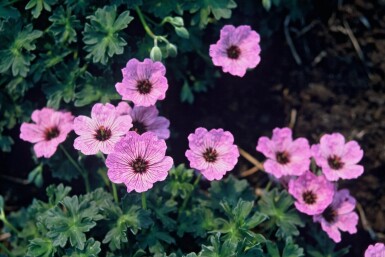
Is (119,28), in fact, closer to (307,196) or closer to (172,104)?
(172,104)

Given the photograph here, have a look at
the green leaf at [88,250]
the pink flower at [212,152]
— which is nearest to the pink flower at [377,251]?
the pink flower at [212,152]

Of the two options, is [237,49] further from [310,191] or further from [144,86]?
[310,191]

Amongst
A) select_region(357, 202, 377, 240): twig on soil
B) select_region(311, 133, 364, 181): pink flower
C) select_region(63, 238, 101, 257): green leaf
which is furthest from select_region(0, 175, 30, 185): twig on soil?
select_region(357, 202, 377, 240): twig on soil

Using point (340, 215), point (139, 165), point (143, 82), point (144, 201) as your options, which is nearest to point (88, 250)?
point (144, 201)

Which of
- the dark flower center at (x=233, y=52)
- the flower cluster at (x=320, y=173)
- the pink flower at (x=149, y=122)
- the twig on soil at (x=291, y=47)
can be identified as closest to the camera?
the pink flower at (x=149, y=122)

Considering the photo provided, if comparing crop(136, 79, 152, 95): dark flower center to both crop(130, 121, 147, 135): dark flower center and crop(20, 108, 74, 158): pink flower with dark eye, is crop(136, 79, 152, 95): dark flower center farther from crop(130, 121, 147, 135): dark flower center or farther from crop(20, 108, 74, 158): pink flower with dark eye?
crop(20, 108, 74, 158): pink flower with dark eye

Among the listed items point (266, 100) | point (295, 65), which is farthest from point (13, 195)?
A: point (295, 65)

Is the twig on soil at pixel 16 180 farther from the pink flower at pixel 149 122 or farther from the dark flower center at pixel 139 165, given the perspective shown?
the dark flower center at pixel 139 165
